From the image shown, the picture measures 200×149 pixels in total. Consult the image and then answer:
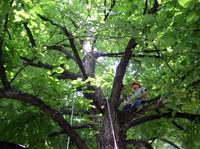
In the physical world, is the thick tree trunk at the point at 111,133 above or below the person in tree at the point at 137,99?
below

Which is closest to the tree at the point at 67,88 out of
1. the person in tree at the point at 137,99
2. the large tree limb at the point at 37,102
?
the large tree limb at the point at 37,102

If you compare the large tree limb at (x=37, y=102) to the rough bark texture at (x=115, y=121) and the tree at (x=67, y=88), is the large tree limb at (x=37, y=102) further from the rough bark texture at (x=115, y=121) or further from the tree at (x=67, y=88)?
the rough bark texture at (x=115, y=121)

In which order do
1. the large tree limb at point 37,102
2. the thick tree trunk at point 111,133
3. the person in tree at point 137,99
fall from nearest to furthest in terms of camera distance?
the large tree limb at point 37,102 < the thick tree trunk at point 111,133 < the person in tree at point 137,99

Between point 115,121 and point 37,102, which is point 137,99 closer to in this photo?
point 115,121

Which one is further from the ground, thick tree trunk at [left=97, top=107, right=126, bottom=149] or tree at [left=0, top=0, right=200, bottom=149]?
tree at [left=0, top=0, right=200, bottom=149]

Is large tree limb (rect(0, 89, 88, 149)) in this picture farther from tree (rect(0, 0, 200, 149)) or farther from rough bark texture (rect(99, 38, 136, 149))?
rough bark texture (rect(99, 38, 136, 149))

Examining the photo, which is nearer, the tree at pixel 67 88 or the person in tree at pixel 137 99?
the tree at pixel 67 88

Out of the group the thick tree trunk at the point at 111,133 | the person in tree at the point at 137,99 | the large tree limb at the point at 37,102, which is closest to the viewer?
the large tree limb at the point at 37,102

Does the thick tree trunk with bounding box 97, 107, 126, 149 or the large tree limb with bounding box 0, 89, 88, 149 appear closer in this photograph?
the large tree limb with bounding box 0, 89, 88, 149

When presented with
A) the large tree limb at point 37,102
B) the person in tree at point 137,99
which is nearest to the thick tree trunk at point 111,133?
the large tree limb at point 37,102

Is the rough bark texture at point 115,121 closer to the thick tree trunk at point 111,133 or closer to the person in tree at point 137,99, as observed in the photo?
the thick tree trunk at point 111,133

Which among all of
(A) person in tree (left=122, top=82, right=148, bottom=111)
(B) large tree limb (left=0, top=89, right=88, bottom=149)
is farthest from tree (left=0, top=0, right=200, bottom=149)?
(A) person in tree (left=122, top=82, right=148, bottom=111)

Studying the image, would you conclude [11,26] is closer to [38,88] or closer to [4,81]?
[4,81]

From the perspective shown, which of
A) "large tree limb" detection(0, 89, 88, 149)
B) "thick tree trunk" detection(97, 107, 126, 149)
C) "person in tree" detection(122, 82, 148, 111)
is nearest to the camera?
"large tree limb" detection(0, 89, 88, 149)
